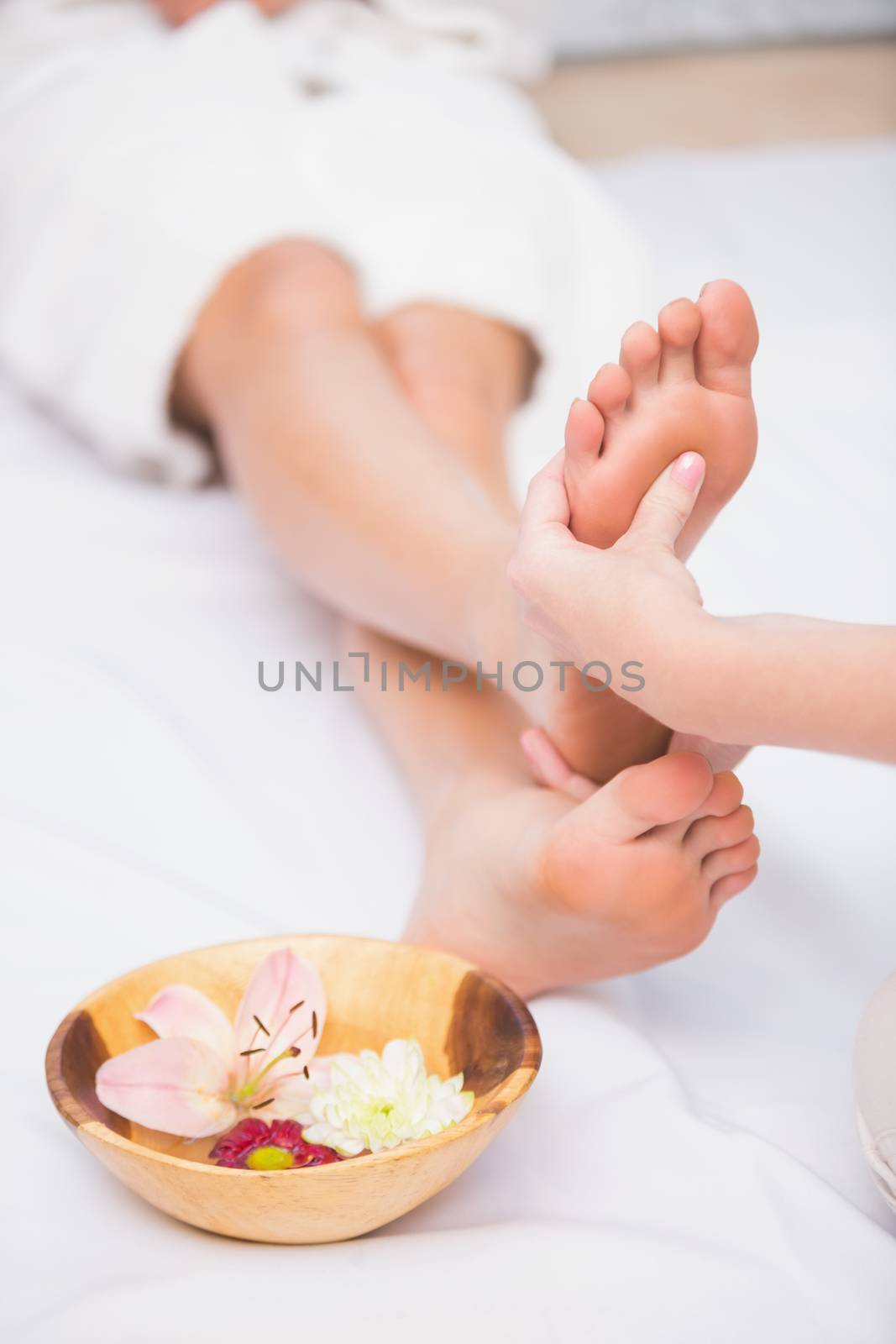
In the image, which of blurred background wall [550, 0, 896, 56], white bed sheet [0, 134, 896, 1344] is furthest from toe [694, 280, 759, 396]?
blurred background wall [550, 0, 896, 56]

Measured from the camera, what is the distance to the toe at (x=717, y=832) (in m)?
0.71

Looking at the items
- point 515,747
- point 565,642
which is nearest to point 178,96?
point 515,747

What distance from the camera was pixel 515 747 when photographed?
3.11ft

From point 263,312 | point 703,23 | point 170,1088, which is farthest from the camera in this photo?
point 703,23

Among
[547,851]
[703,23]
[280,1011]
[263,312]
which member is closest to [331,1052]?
[280,1011]

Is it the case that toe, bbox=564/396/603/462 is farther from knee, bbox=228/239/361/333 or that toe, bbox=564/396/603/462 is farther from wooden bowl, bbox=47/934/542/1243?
knee, bbox=228/239/361/333

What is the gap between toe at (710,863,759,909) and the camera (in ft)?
2.43

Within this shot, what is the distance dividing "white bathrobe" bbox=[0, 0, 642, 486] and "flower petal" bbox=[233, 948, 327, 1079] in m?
0.74

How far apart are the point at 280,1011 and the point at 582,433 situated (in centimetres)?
34

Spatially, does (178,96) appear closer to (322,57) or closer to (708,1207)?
(322,57)

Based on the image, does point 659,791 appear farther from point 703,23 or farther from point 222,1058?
point 703,23

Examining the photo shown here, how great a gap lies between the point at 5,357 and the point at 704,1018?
1.01 meters

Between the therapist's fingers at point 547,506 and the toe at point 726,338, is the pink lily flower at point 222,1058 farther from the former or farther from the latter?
the toe at point 726,338

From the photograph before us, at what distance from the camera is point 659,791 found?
0.68 m
